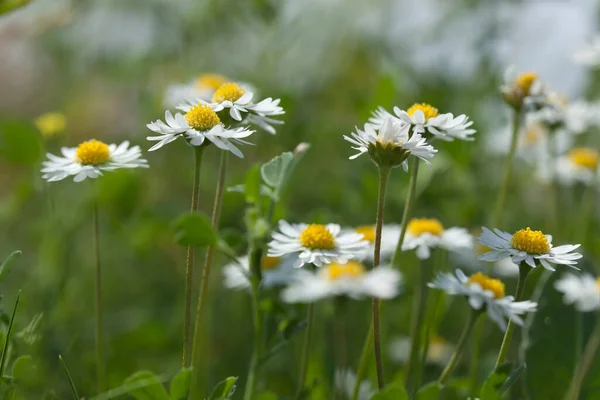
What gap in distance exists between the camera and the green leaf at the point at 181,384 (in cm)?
68

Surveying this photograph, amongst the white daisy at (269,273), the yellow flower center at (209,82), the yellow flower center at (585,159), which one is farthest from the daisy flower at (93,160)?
the yellow flower center at (585,159)

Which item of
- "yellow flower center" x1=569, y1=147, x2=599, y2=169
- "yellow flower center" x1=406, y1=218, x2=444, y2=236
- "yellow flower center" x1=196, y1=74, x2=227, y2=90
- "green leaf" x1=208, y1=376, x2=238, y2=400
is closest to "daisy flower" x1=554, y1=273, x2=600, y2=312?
"yellow flower center" x1=406, y1=218, x2=444, y2=236

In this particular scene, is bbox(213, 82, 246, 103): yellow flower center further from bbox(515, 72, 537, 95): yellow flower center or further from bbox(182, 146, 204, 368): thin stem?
bbox(515, 72, 537, 95): yellow flower center

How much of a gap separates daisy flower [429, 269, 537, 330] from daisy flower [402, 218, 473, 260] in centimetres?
21

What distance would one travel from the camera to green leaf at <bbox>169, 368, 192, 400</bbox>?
68cm

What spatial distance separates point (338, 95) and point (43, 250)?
1.44 m

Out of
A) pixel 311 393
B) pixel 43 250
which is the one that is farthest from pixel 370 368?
pixel 43 250

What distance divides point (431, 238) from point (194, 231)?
1.44 ft

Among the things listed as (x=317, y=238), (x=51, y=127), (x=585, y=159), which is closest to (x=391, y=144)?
(x=317, y=238)

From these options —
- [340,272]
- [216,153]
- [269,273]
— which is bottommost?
[216,153]

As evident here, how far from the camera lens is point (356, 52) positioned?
9.16ft

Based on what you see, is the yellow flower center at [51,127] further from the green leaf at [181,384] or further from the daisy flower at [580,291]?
the daisy flower at [580,291]

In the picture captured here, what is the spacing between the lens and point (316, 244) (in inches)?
30.9

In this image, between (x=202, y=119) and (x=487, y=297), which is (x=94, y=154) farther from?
(x=487, y=297)
